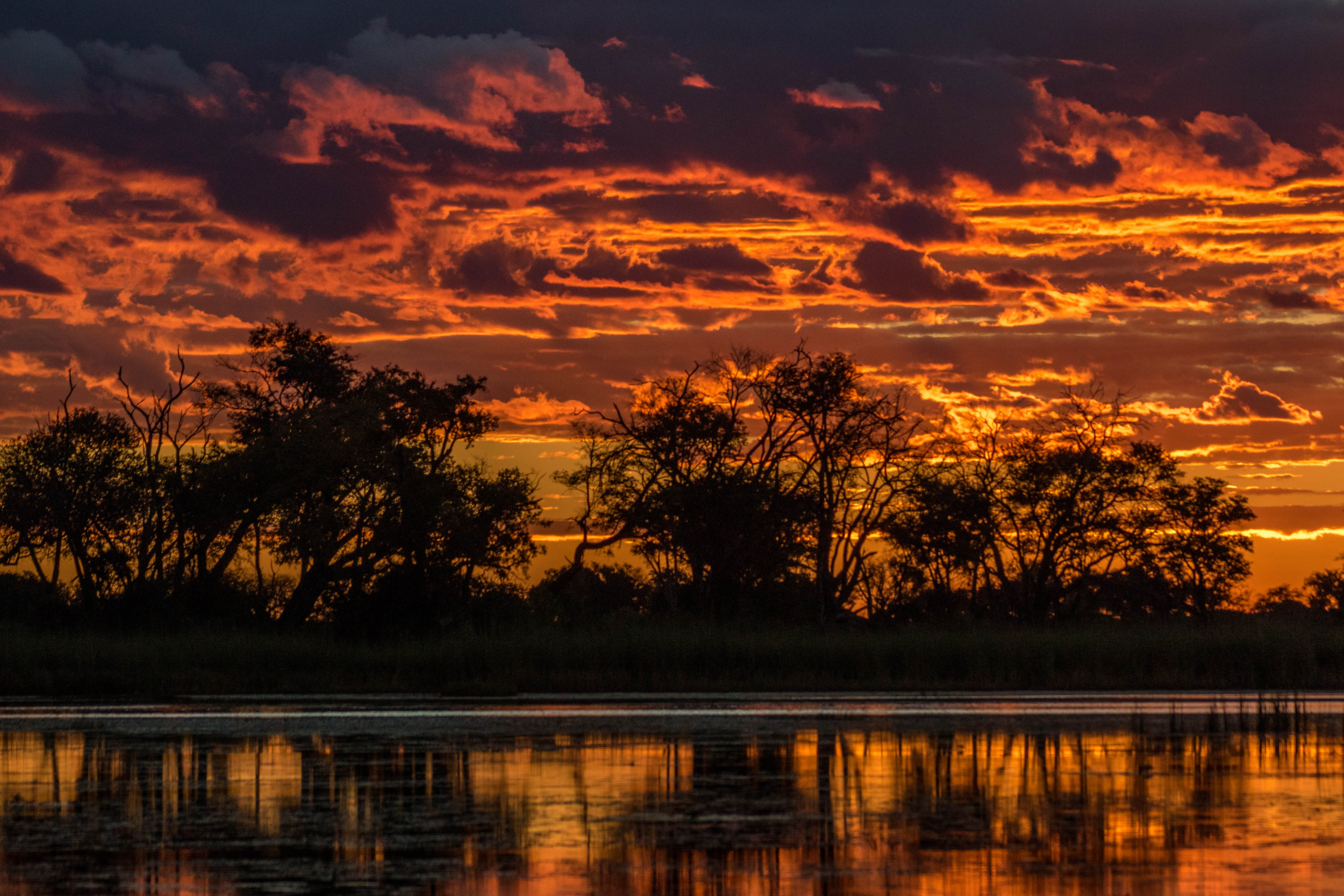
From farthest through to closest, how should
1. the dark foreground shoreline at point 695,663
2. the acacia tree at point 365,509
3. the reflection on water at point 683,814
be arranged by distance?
the acacia tree at point 365,509 → the dark foreground shoreline at point 695,663 → the reflection on water at point 683,814

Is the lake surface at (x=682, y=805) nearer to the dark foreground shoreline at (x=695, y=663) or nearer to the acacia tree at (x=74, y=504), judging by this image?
the dark foreground shoreline at (x=695, y=663)

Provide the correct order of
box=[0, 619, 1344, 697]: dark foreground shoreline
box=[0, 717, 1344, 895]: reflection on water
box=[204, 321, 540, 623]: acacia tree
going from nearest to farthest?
1. box=[0, 717, 1344, 895]: reflection on water
2. box=[0, 619, 1344, 697]: dark foreground shoreline
3. box=[204, 321, 540, 623]: acacia tree

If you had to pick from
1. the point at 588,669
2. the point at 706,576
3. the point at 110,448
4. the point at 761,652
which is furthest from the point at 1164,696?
the point at 110,448

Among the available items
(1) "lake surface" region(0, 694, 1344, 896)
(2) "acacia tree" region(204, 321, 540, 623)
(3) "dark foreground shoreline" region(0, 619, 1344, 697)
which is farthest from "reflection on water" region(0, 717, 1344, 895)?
(2) "acacia tree" region(204, 321, 540, 623)

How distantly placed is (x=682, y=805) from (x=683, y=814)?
56 centimetres

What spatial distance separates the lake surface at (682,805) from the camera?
33.7ft

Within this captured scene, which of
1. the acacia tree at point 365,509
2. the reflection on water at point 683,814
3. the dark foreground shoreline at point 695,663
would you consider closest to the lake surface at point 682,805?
the reflection on water at point 683,814

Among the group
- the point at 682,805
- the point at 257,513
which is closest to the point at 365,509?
the point at 257,513

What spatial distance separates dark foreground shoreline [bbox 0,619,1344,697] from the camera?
31844mm

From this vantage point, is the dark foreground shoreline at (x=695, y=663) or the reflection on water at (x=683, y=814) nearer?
the reflection on water at (x=683, y=814)

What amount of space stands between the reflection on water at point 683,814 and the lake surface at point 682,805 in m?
0.04

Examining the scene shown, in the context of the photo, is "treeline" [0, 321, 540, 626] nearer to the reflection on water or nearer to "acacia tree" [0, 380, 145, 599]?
"acacia tree" [0, 380, 145, 599]

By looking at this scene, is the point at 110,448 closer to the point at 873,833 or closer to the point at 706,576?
the point at 706,576

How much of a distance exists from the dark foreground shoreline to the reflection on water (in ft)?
40.6
